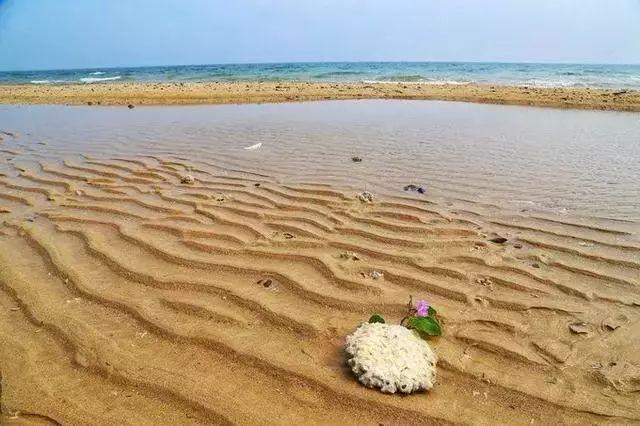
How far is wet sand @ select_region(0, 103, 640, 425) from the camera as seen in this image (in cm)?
207

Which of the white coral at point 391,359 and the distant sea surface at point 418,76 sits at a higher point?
the distant sea surface at point 418,76

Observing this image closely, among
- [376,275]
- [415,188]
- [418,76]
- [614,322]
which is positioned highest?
[418,76]

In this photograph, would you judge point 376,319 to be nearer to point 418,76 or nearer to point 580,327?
point 580,327

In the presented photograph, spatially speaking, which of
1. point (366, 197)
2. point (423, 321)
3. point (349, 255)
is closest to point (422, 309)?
point (423, 321)

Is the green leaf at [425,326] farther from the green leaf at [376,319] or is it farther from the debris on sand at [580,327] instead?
the debris on sand at [580,327]

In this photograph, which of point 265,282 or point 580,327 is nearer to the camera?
point 580,327

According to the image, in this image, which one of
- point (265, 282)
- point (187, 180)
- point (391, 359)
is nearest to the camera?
point (391, 359)

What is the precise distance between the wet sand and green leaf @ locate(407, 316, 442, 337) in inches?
3.2

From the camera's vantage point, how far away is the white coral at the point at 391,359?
211cm

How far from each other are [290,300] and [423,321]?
2.58ft

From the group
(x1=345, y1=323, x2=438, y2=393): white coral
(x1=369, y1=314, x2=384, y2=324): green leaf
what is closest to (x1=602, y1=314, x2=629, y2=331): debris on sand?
(x1=345, y1=323, x2=438, y2=393): white coral

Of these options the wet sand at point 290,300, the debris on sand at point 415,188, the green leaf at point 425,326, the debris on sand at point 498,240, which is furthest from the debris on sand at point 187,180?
the green leaf at point 425,326

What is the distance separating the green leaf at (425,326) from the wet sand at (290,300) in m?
0.08

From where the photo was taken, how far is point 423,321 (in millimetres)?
2518
